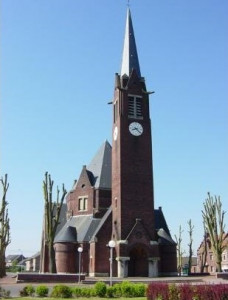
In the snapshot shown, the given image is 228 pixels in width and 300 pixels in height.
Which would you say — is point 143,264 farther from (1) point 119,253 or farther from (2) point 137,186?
(2) point 137,186

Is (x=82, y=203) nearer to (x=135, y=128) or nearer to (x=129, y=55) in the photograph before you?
(x=135, y=128)

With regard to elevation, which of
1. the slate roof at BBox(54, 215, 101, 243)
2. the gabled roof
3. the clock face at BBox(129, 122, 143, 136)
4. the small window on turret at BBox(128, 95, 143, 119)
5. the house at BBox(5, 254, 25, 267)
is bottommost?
the house at BBox(5, 254, 25, 267)

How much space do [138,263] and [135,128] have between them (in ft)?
49.5

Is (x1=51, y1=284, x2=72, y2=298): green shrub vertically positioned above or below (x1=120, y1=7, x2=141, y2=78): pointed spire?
below

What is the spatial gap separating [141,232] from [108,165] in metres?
12.7

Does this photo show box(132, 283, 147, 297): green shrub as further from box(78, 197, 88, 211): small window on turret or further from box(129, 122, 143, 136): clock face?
box(78, 197, 88, 211): small window on turret

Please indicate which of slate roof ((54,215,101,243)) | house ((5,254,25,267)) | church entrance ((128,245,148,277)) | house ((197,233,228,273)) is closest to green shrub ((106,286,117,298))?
church entrance ((128,245,148,277))

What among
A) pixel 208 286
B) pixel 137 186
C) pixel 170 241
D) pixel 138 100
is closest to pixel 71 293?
pixel 208 286

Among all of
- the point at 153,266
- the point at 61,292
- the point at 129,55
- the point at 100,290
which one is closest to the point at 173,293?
the point at 100,290

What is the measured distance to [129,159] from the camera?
4694 cm

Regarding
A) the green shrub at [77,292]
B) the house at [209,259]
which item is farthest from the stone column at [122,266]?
the house at [209,259]

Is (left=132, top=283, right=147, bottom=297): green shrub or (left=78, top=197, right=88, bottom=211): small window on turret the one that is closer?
(left=132, top=283, right=147, bottom=297): green shrub

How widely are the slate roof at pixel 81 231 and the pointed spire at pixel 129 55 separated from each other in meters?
18.4

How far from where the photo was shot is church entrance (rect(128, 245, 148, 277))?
44.6 m
